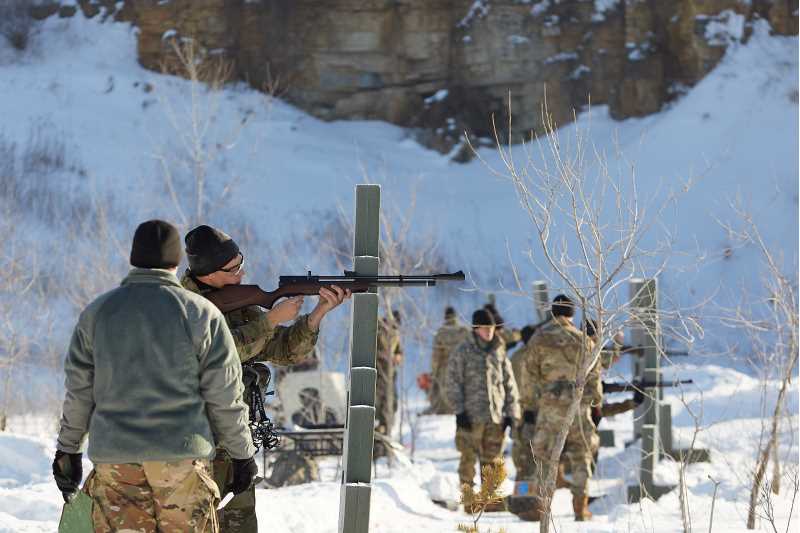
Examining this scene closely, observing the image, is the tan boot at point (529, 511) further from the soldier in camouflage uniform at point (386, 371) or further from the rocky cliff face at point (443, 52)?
the rocky cliff face at point (443, 52)

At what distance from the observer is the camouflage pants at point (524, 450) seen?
11141 millimetres

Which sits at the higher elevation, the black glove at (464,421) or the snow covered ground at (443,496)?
the black glove at (464,421)

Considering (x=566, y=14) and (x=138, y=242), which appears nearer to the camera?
(x=138, y=242)

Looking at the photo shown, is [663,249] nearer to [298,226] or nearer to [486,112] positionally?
[298,226]

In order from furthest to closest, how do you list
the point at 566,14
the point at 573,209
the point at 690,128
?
the point at 566,14 < the point at 690,128 < the point at 573,209

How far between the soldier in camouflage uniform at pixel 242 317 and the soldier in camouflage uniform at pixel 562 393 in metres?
4.10

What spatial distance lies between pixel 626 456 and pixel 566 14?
86.1ft

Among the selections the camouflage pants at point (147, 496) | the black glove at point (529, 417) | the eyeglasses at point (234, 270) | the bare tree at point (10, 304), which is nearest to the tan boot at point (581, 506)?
the black glove at point (529, 417)

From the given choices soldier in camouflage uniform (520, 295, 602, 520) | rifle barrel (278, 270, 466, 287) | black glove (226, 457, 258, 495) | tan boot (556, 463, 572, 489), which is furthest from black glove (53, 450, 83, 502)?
tan boot (556, 463, 572, 489)

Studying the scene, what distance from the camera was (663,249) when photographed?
24.0ft

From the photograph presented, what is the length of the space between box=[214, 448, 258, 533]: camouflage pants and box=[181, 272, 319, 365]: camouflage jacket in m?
0.49

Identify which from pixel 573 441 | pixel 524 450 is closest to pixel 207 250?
pixel 573 441

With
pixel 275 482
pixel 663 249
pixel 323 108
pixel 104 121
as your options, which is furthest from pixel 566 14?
pixel 663 249

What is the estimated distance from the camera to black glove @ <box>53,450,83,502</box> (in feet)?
14.9
